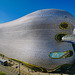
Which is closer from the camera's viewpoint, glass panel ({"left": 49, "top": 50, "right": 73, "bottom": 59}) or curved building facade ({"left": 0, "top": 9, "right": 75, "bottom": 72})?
glass panel ({"left": 49, "top": 50, "right": 73, "bottom": 59})

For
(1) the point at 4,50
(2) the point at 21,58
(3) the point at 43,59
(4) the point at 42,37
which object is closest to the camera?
(3) the point at 43,59

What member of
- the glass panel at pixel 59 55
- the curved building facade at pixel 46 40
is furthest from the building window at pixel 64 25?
the glass panel at pixel 59 55

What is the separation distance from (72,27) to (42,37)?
6.23m

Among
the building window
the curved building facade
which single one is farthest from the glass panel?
the building window

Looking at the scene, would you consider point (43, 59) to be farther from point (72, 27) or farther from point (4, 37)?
point (4, 37)

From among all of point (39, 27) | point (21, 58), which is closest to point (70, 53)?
point (39, 27)

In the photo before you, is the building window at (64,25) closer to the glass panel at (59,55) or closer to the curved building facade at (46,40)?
the curved building facade at (46,40)

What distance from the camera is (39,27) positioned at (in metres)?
10.2

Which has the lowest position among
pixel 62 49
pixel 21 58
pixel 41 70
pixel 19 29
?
pixel 41 70

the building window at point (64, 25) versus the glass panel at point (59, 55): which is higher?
the building window at point (64, 25)

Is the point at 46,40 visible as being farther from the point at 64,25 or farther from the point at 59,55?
the point at 64,25

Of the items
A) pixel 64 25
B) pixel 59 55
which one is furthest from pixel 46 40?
pixel 64 25

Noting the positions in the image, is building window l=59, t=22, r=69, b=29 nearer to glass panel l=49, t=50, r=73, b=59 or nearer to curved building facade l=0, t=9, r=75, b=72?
curved building facade l=0, t=9, r=75, b=72

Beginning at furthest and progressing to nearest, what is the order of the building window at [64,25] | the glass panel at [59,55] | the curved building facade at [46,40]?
the building window at [64,25], the curved building facade at [46,40], the glass panel at [59,55]
